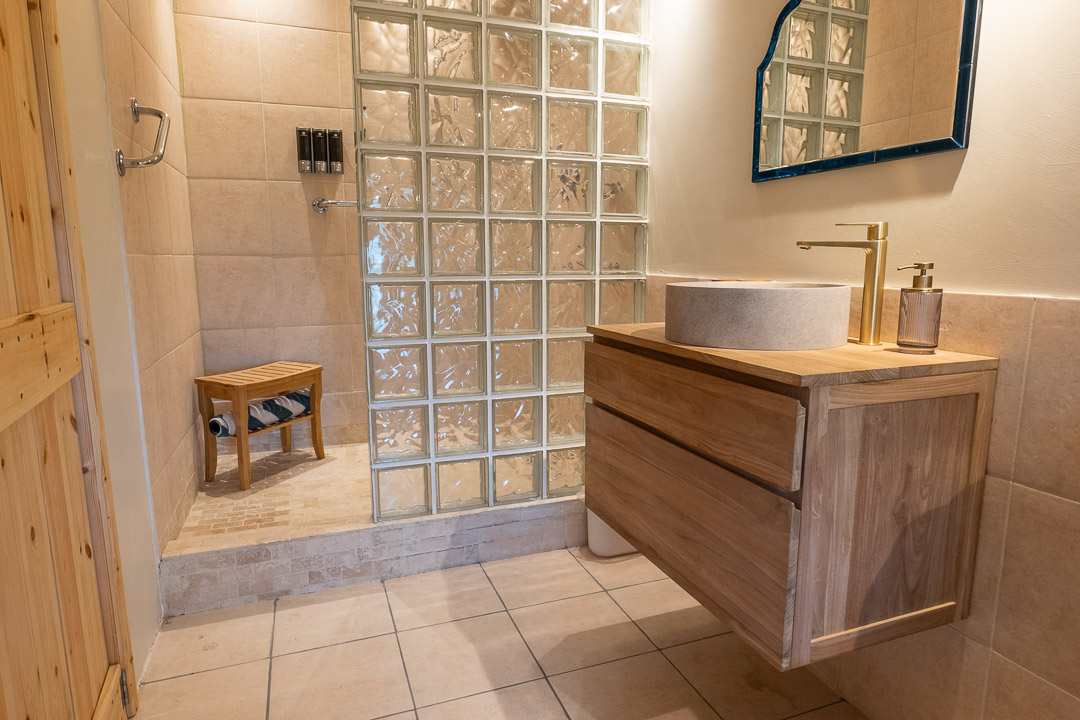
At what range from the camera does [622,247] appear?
215 centimetres

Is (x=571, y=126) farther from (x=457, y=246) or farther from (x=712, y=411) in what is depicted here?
(x=712, y=411)

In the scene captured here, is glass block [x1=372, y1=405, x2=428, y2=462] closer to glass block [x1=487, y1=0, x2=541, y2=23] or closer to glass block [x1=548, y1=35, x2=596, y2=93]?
glass block [x1=548, y1=35, x2=596, y2=93]

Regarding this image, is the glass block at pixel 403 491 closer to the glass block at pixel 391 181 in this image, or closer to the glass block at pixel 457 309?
the glass block at pixel 457 309

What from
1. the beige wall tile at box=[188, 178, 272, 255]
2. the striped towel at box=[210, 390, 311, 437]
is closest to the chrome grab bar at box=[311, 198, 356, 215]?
the beige wall tile at box=[188, 178, 272, 255]

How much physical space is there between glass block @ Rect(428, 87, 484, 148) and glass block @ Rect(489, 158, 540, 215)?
0.11 m

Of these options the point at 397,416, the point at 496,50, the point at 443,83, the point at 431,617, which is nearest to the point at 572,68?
the point at 496,50

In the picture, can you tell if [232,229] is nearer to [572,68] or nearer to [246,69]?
[246,69]

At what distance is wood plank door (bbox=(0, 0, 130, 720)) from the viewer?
3.09 ft

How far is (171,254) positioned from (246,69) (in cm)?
93

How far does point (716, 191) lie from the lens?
1.83 meters

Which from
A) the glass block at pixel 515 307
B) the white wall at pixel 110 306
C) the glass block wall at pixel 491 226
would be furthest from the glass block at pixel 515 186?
the white wall at pixel 110 306

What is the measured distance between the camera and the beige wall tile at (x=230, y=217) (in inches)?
104

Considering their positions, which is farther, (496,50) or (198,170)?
(198,170)

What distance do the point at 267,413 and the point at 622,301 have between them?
1451mm
